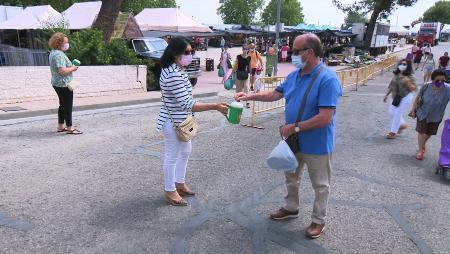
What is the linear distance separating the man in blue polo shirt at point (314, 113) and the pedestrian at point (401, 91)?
4734mm

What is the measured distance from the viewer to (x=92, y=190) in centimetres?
467

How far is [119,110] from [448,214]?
25.9 feet

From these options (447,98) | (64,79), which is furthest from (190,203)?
(447,98)

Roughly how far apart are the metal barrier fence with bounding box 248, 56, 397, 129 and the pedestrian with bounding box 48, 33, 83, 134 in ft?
12.4

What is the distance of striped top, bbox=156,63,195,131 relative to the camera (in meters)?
3.84

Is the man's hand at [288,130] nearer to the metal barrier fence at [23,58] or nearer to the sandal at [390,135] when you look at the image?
the sandal at [390,135]

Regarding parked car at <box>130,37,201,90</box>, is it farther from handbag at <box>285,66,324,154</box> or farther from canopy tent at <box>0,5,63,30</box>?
handbag at <box>285,66,324,154</box>

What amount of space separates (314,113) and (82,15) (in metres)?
19.6

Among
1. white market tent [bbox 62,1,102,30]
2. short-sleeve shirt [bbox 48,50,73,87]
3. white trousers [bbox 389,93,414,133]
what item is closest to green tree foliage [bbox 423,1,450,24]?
white market tent [bbox 62,1,102,30]

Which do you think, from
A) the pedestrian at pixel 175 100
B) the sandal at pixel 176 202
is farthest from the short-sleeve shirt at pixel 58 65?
the sandal at pixel 176 202

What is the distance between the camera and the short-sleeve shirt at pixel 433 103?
6.26m

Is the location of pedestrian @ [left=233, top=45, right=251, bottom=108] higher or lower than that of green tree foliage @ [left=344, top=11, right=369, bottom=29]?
lower

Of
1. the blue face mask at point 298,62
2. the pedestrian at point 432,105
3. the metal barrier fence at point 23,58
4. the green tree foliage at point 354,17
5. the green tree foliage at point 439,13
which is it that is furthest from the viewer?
the green tree foliage at point 439,13

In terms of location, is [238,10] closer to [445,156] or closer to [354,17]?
[354,17]
